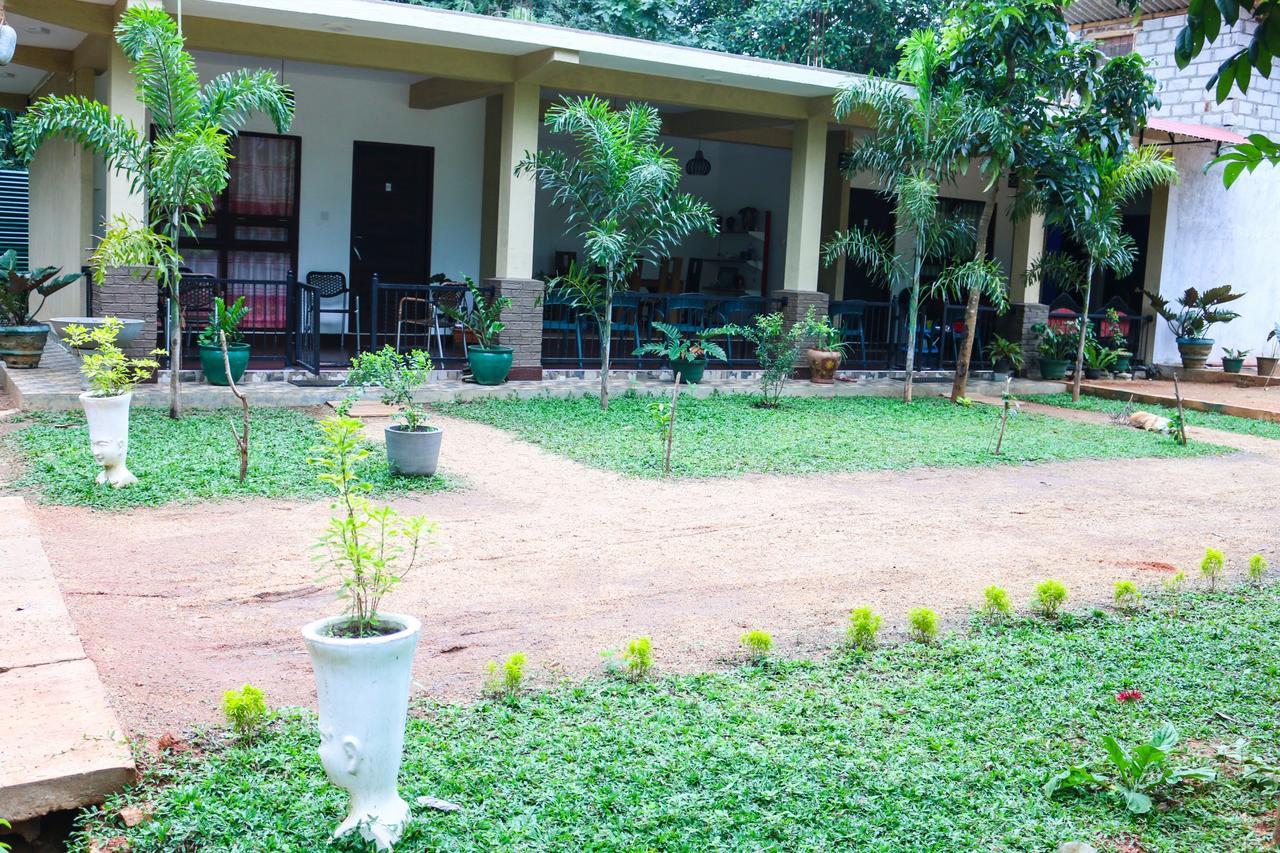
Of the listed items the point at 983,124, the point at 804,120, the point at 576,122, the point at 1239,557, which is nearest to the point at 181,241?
the point at 576,122

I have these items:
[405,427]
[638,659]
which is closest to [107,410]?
[405,427]

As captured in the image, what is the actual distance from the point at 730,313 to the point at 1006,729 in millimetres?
10253

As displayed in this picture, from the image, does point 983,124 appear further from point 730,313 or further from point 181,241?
point 181,241

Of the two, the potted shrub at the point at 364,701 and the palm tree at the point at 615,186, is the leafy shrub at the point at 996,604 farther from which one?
the palm tree at the point at 615,186

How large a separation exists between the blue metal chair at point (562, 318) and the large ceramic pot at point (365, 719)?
911cm

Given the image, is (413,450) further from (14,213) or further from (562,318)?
(14,213)

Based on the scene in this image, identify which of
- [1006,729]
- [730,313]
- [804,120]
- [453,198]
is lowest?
[1006,729]

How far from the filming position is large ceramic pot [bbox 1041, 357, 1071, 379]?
1519 centimetres

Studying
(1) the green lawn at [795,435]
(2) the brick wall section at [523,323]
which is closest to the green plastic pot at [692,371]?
(1) the green lawn at [795,435]

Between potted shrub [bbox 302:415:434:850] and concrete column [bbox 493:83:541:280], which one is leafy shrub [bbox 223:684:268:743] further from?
concrete column [bbox 493:83:541:280]

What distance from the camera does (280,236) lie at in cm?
1362

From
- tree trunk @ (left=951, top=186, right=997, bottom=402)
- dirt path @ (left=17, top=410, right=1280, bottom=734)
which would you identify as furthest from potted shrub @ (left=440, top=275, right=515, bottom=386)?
tree trunk @ (left=951, top=186, right=997, bottom=402)

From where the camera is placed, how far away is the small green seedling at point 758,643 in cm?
466

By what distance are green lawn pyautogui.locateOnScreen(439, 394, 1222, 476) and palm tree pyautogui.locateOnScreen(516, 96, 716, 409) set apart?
3.09 ft
